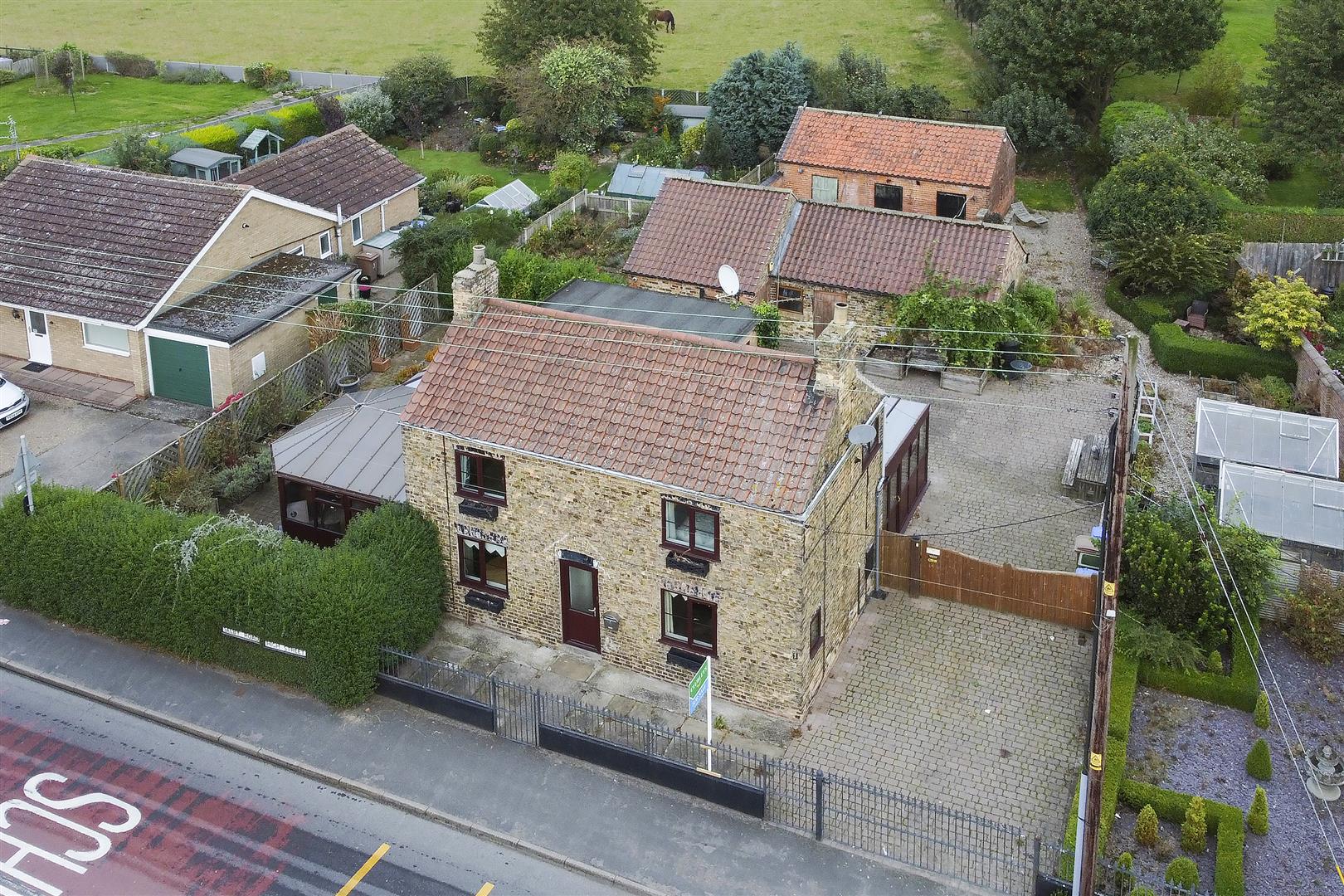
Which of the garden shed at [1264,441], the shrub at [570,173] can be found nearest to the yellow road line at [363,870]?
the garden shed at [1264,441]

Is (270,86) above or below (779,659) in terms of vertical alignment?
above

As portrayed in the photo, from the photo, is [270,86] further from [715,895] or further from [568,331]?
[715,895]

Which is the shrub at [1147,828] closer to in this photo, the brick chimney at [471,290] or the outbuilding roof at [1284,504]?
the outbuilding roof at [1284,504]

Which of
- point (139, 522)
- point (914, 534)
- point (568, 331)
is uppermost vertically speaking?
point (568, 331)

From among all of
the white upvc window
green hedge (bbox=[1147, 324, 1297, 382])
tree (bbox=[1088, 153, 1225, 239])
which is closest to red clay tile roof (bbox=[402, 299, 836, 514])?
the white upvc window

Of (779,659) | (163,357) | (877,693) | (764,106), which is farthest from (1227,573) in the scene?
(764,106)

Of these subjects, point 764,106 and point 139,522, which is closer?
point 139,522
